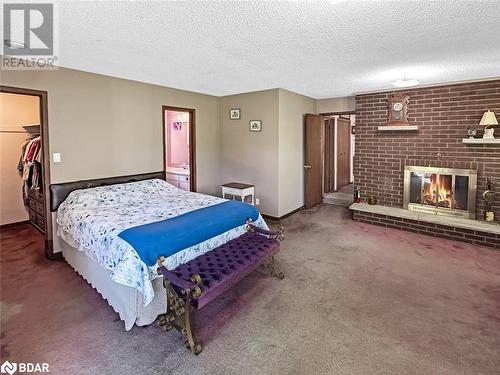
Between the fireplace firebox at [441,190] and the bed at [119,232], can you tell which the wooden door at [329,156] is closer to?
the fireplace firebox at [441,190]

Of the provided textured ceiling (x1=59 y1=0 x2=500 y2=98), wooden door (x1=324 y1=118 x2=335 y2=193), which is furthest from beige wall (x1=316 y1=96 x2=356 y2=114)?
textured ceiling (x1=59 y1=0 x2=500 y2=98)

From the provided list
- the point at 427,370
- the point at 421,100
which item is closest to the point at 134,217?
the point at 427,370

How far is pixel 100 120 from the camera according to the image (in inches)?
155

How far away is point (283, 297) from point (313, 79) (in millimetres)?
3175

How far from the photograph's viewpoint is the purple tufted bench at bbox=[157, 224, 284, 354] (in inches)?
82.0

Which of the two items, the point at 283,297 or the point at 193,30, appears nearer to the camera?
the point at 193,30

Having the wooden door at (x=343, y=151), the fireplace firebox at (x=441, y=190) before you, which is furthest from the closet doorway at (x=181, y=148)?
Result: the wooden door at (x=343, y=151)

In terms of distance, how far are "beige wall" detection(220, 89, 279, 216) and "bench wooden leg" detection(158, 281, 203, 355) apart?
3188mm

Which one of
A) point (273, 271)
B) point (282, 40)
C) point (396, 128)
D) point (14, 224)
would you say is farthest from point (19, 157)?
point (396, 128)

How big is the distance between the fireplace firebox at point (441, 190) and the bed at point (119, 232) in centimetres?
304

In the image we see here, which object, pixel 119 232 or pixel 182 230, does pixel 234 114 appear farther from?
pixel 119 232

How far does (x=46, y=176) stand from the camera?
3.51 metres

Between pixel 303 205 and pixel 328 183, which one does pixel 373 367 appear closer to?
pixel 303 205

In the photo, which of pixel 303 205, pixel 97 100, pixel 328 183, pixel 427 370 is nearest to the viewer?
pixel 427 370
